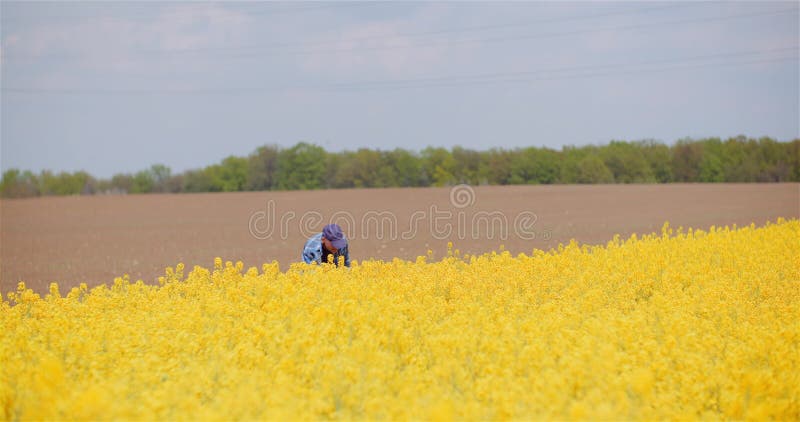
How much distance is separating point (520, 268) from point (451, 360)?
5.34 meters

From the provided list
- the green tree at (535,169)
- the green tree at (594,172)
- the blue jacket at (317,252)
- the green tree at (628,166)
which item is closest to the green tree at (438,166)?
the green tree at (535,169)

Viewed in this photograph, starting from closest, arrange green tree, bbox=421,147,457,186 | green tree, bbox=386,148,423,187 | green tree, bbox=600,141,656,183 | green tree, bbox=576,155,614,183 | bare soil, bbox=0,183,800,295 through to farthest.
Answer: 1. bare soil, bbox=0,183,800,295
2. green tree, bbox=576,155,614,183
3. green tree, bbox=600,141,656,183
4. green tree, bbox=386,148,423,187
5. green tree, bbox=421,147,457,186

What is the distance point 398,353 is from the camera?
6.82 meters

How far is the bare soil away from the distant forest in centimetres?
1418

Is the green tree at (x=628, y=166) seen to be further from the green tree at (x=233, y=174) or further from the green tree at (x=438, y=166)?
the green tree at (x=233, y=174)

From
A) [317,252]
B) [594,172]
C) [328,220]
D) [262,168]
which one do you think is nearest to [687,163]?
[594,172]

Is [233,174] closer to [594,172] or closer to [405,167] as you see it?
[405,167]

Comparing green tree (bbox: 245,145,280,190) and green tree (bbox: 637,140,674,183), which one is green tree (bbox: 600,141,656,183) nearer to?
green tree (bbox: 637,140,674,183)

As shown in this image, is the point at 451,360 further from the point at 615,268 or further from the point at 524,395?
the point at 615,268

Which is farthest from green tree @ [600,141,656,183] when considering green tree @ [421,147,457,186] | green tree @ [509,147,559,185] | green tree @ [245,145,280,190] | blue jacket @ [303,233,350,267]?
blue jacket @ [303,233,350,267]

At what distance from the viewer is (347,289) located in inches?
330

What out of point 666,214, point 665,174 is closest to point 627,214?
point 666,214

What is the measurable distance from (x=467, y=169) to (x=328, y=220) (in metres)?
37.2

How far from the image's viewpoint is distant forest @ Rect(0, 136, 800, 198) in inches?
2400
